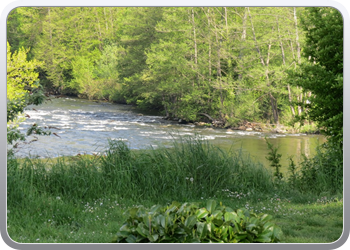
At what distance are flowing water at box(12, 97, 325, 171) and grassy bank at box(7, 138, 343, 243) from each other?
2.28m

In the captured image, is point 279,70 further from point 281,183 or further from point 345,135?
point 345,135

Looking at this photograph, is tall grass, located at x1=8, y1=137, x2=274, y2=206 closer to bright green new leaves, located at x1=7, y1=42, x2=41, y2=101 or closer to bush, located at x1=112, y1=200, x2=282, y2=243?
bright green new leaves, located at x1=7, y1=42, x2=41, y2=101

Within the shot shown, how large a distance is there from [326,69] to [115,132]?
5.06 m

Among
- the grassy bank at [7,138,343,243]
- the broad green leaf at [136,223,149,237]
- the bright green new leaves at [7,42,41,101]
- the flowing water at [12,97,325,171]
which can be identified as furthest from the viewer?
the flowing water at [12,97,325,171]

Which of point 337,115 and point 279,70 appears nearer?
point 337,115

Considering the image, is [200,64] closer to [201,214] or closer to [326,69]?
[326,69]

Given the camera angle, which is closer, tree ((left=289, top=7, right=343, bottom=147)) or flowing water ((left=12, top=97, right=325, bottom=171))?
tree ((left=289, top=7, right=343, bottom=147))

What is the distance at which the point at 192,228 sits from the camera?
2.96 m

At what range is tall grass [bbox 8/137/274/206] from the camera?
4574 mm

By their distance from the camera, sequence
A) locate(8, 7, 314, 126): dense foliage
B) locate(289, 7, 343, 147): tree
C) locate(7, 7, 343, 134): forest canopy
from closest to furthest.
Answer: locate(289, 7, 343, 147): tree, locate(7, 7, 343, 134): forest canopy, locate(8, 7, 314, 126): dense foliage

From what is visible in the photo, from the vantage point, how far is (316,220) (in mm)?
3840

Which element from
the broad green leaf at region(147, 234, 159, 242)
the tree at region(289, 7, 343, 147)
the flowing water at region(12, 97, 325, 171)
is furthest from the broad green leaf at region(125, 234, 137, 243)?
the flowing water at region(12, 97, 325, 171)

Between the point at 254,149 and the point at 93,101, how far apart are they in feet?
18.7
